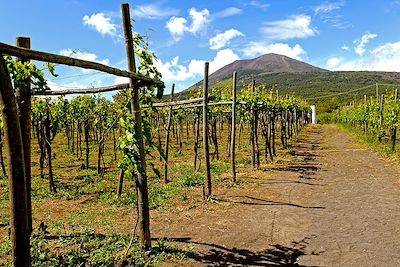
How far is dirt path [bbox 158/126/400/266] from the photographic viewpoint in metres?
6.66

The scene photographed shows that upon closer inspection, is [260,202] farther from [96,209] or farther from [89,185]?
[89,185]

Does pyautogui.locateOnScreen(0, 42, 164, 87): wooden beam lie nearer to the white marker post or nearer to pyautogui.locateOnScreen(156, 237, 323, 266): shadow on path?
pyautogui.locateOnScreen(156, 237, 323, 266): shadow on path

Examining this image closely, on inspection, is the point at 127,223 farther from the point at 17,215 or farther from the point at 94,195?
the point at 17,215

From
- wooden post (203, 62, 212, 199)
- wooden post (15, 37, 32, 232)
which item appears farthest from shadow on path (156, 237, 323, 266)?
wooden post (203, 62, 212, 199)

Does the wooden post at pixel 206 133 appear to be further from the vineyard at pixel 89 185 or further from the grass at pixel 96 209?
the grass at pixel 96 209

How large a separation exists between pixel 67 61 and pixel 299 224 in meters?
6.35

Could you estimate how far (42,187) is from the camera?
45.7 ft

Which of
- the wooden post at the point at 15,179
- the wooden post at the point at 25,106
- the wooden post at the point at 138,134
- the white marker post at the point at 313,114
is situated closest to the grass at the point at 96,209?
the wooden post at the point at 138,134

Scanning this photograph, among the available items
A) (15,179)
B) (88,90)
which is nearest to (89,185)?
(88,90)

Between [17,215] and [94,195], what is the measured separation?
30.1 ft

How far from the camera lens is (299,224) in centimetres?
863

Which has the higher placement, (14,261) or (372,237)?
(14,261)

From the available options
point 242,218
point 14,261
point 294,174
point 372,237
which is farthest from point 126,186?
point 14,261

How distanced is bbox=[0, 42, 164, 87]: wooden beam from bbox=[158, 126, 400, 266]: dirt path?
3.31 metres
